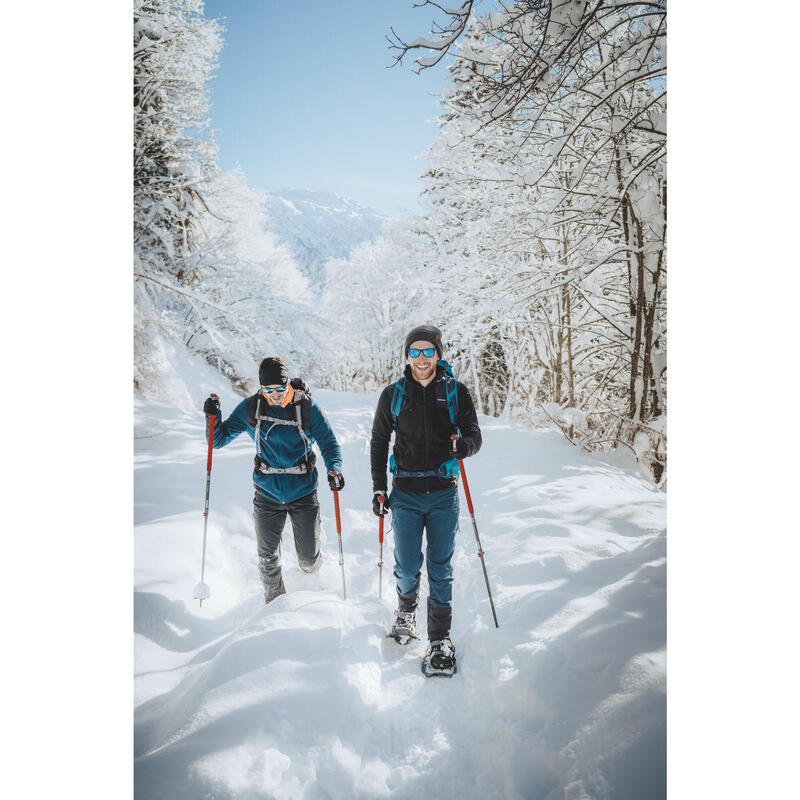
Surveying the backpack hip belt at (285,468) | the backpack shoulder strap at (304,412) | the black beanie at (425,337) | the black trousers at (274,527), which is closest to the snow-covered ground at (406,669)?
the black trousers at (274,527)

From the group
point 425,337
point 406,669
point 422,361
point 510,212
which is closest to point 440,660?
point 406,669

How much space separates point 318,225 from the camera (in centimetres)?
569

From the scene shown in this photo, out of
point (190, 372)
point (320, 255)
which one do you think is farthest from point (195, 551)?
point (320, 255)

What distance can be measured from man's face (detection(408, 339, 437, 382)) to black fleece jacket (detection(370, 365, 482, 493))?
0.04m

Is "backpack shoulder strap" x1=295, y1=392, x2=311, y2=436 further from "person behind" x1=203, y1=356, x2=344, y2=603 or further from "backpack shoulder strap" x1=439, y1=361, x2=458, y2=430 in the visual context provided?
"backpack shoulder strap" x1=439, y1=361, x2=458, y2=430

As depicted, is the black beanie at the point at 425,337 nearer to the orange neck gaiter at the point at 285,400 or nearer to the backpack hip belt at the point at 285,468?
the orange neck gaiter at the point at 285,400

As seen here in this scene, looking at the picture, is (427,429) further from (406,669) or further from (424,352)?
(406,669)

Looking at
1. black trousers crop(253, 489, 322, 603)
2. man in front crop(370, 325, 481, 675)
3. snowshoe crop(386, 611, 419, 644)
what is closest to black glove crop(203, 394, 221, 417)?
black trousers crop(253, 489, 322, 603)

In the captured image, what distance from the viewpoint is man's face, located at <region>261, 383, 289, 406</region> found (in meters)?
2.37

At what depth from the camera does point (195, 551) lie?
265 cm
